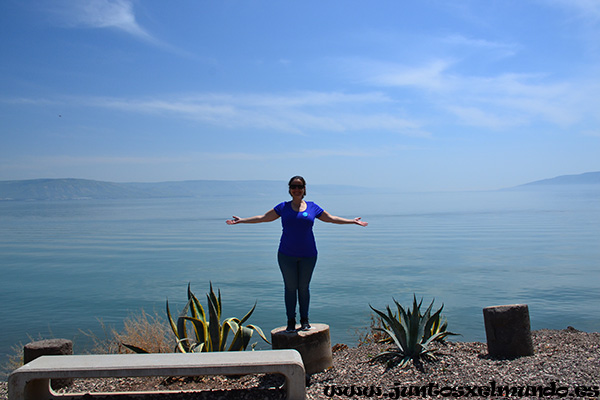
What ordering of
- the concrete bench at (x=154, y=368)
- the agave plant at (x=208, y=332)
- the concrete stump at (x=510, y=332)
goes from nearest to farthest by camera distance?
the concrete bench at (x=154, y=368), the concrete stump at (x=510, y=332), the agave plant at (x=208, y=332)

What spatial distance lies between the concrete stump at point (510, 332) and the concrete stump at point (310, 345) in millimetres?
2057

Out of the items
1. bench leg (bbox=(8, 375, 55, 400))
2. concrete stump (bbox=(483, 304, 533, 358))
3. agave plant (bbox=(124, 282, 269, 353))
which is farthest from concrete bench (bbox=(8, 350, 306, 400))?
concrete stump (bbox=(483, 304, 533, 358))

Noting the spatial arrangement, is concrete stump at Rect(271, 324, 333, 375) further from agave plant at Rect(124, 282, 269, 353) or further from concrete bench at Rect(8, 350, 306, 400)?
concrete bench at Rect(8, 350, 306, 400)

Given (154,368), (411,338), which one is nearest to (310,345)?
(411,338)

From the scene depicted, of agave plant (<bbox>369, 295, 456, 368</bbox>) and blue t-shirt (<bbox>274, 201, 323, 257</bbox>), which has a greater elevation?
blue t-shirt (<bbox>274, 201, 323, 257</bbox>)

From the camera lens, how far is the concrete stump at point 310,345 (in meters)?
6.40

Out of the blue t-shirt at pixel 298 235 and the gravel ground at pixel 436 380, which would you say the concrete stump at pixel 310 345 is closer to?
the gravel ground at pixel 436 380

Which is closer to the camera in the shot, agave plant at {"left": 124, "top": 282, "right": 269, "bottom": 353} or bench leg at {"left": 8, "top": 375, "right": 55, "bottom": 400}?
bench leg at {"left": 8, "top": 375, "right": 55, "bottom": 400}

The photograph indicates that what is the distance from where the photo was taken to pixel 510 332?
6.59 m

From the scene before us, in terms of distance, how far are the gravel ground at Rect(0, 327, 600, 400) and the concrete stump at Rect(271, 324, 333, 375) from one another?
0.13m

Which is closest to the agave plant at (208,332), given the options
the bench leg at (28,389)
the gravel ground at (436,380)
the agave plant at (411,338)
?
the gravel ground at (436,380)

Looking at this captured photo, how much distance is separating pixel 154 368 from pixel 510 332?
420cm

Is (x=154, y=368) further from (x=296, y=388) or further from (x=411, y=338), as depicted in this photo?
(x=411, y=338)

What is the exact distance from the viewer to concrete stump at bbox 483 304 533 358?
6.58 metres
